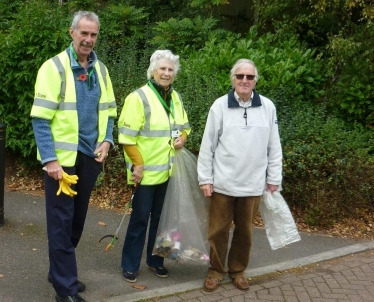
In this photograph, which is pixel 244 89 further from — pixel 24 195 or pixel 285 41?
pixel 285 41

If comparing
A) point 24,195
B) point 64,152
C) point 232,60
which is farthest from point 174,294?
point 232,60

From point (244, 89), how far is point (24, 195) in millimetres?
3622

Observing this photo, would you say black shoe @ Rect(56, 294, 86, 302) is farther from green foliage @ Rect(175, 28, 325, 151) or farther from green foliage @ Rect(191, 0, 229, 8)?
green foliage @ Rect(191, 0, 229, 8)

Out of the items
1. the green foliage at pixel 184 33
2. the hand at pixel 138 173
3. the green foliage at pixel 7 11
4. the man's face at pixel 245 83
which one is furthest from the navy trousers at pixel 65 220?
the green foliage at pixel 7 11

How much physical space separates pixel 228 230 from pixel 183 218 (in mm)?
370

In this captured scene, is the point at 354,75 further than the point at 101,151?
Yes

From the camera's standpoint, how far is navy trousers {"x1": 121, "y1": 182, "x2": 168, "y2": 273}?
4633mm

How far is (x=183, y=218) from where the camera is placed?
4.75 meters

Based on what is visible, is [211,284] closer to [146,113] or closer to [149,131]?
[149,131]

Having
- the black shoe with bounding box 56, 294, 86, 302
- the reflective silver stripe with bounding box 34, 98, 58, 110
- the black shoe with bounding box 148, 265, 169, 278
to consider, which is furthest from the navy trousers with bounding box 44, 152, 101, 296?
the black shoe with bounding box 148, 265, 169, 278

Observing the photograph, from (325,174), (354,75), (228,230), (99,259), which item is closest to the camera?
(228,230)

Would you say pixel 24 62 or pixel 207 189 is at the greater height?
pixel 24 62

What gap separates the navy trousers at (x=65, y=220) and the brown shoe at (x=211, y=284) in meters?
1.07

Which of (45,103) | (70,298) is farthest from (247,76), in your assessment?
(70,298)
